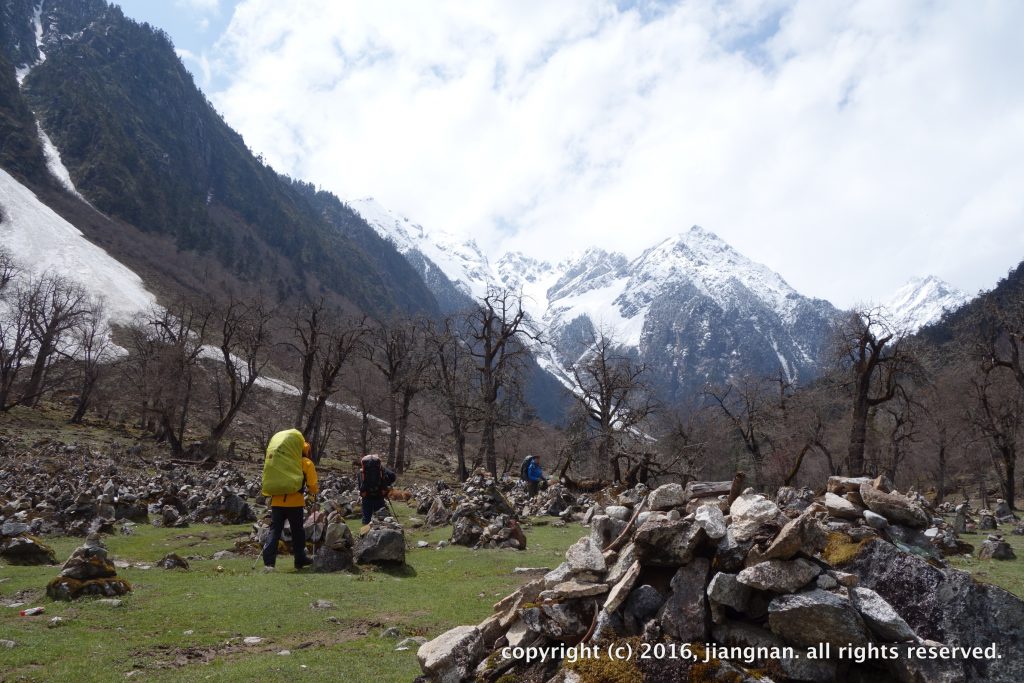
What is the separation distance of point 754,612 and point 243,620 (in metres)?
6.71

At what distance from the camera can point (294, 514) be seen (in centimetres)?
1169

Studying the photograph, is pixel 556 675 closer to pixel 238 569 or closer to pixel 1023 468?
pixel 238 569

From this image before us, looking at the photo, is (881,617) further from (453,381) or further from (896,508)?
(453,381)

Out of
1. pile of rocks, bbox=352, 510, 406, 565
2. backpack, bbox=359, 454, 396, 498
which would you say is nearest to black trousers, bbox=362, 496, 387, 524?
backpack, bbox=359, 454, 396, 498

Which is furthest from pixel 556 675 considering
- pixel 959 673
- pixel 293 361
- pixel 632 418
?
pixel 293 361

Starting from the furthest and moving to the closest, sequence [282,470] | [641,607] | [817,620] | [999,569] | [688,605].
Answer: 1. [999,569]
2. [282,470]
3. [641,607]
4. [688,605]
5. [817,620]

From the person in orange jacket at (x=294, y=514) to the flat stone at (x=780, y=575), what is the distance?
850cm

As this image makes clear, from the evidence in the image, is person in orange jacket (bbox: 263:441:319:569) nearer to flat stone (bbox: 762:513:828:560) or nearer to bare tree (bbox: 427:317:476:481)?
flat stone (bbox: 762:513:828:560)

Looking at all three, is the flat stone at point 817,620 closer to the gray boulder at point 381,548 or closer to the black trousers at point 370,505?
the gray boulder at point 381,548

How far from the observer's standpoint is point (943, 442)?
39875 mm

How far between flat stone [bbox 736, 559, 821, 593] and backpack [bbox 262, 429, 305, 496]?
28.3 feet

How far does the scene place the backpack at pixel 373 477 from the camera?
600 inches

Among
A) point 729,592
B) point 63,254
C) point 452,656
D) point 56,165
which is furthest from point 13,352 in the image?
point 56,165

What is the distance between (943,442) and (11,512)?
157ft
